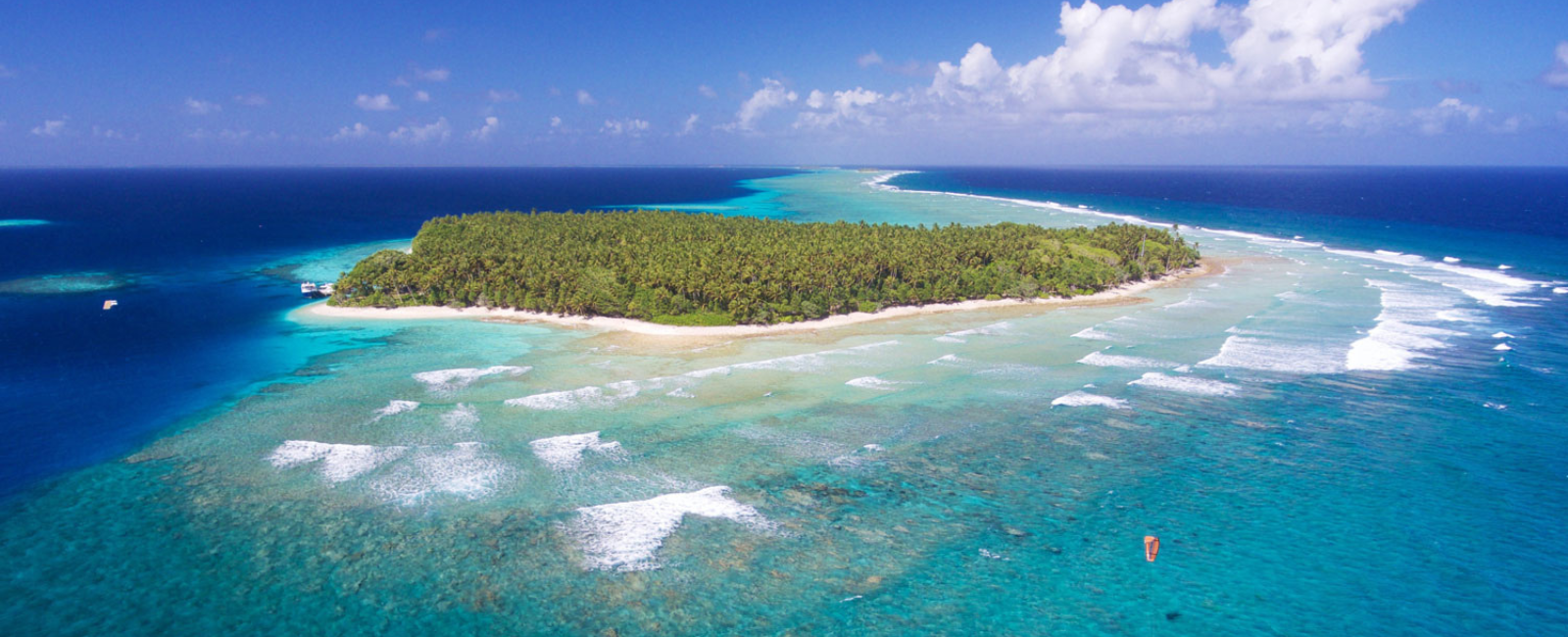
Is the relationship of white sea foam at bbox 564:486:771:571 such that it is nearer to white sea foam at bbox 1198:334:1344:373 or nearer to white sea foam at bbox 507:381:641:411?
white sea foam at bbox 507:381:641:411

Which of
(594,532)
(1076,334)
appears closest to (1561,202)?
(1076,334)

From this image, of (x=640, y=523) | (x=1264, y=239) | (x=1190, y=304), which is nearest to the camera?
(x=640, y=523)

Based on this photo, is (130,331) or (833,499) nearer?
(833,499)

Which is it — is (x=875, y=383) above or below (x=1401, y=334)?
below

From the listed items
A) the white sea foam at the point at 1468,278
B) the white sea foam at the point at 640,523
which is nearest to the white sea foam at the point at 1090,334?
the white sea foam at the point at 640,523

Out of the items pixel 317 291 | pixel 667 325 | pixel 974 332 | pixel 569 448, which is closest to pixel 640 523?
pixel 569 448

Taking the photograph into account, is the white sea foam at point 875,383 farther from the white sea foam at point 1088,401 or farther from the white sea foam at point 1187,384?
the white sea foam at point 1187,384

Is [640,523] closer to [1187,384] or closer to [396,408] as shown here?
[396,408]
